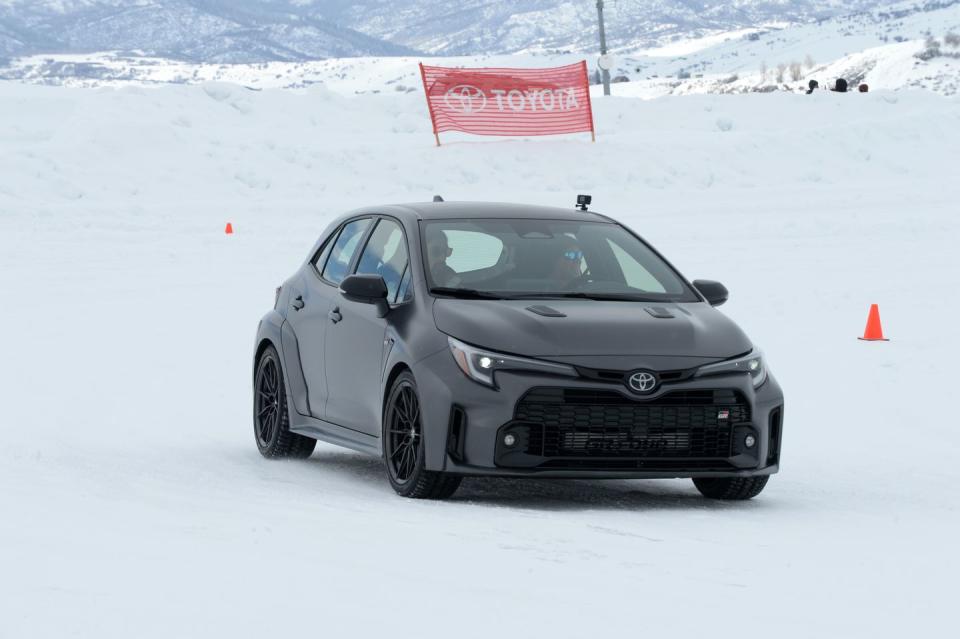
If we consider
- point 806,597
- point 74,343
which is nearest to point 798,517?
point 806,597

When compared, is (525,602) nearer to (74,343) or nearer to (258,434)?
(258,434)

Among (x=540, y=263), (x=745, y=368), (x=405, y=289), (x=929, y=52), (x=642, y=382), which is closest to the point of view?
(x=642, y=382)

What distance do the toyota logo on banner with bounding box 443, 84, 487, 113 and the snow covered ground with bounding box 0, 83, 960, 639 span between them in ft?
14.1

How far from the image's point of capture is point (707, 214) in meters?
31.3

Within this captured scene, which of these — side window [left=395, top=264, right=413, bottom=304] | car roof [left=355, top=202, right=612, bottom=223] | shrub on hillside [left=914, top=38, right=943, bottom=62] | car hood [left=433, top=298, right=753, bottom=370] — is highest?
car roof [left=355, top=202, right=612, bottom=223]

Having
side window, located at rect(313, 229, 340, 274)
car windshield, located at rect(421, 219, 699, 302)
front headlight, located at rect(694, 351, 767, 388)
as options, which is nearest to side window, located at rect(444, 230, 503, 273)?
car windshield, located at rect(421, 219, 699, 302)

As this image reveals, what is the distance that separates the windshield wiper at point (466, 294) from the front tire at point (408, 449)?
46 cm

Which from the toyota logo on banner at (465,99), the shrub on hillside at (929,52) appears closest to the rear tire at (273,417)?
the toyota logo on banner at (465,99)

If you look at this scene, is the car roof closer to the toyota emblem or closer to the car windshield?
the car windshield

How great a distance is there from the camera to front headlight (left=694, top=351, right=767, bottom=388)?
7754mm

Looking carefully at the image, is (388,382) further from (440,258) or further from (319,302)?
(319,302)

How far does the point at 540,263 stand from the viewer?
863 cm

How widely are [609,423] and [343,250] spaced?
2456 mm

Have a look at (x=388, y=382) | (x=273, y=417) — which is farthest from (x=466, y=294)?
(x=273, y=417)
